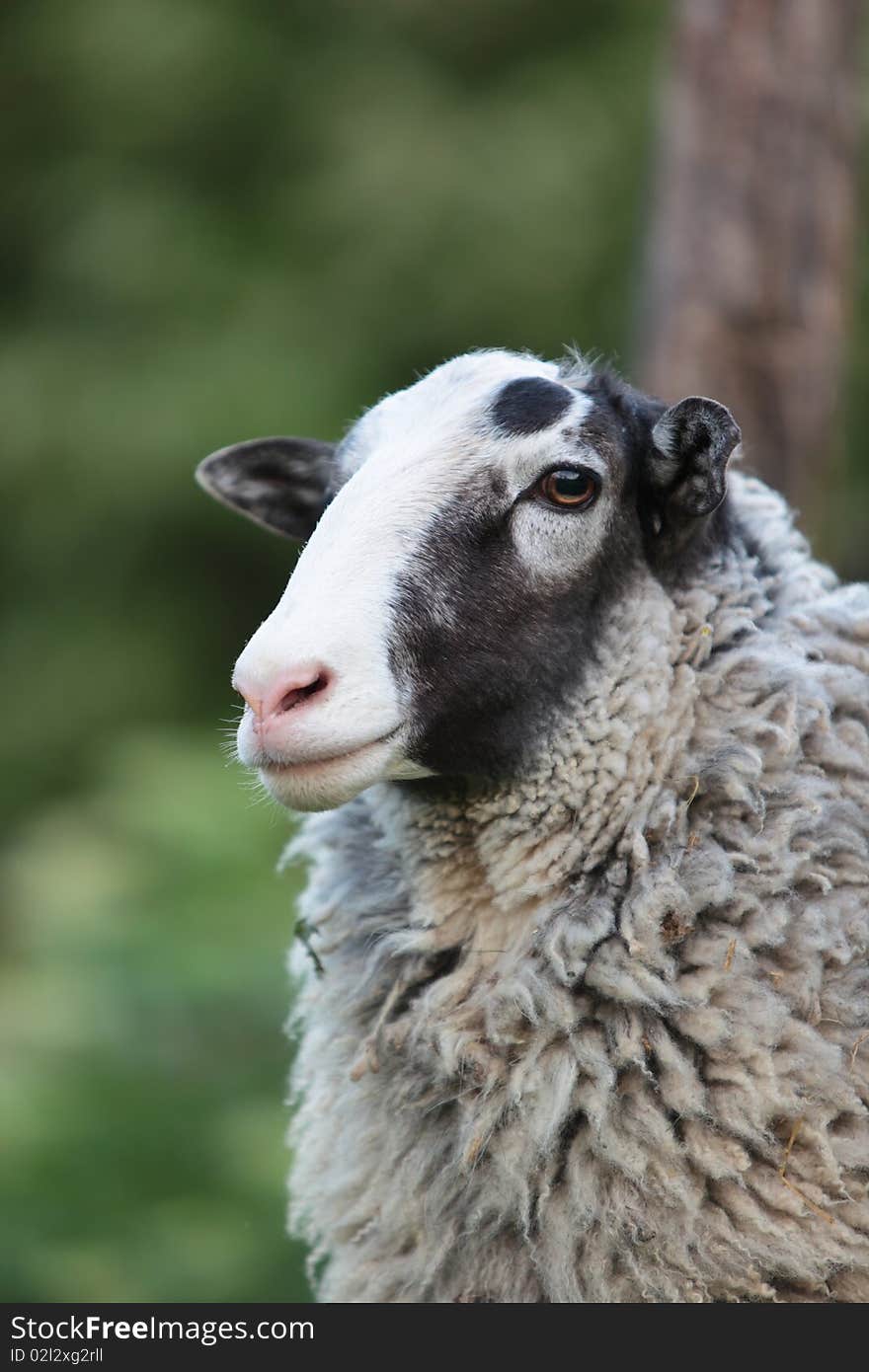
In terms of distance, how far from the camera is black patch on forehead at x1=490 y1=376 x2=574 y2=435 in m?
2.70

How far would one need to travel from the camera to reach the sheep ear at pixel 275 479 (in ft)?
11.0

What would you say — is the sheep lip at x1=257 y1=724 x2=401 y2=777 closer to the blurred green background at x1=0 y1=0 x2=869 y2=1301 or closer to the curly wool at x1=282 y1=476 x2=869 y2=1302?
the curly wool at x1=282 y1=476 x2=869 y2=1302

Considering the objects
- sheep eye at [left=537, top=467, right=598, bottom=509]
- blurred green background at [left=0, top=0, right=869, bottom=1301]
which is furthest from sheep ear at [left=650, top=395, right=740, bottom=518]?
blurred green background at [left=0, top=0, right=869, bottom=1301]

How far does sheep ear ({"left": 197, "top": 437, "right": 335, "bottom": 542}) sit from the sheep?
43 centimetres

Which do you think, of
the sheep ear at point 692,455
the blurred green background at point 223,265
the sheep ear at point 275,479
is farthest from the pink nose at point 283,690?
the blurred green background at point 223,265

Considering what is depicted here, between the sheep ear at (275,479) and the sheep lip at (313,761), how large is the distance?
38.6 inches

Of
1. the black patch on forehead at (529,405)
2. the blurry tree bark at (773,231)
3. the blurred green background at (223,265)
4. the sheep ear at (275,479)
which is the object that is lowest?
the black patch on forehead at (529,405)

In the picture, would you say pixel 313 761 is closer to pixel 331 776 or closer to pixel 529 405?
pixel 331 776

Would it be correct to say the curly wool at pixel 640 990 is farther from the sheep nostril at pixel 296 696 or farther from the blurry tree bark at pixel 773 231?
the blurry tree bark at pixel 773 231

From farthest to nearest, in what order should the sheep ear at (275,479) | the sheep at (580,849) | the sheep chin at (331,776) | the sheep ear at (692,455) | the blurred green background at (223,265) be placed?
1. the blurred green background at (223,265)
2. the sheep ear at (275,479)
3. the sheep ear at (692,455)
4. the sheep at (580,849)
5. the sheep chin at (331,776)

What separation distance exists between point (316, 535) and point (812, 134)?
3.42 metres

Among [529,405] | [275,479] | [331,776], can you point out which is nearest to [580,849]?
[331,776]
